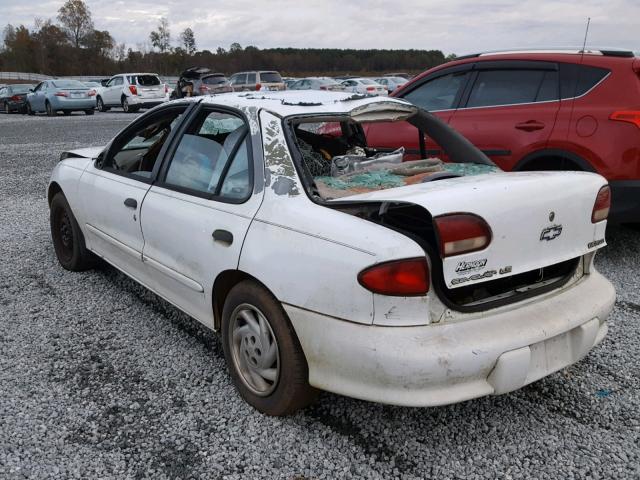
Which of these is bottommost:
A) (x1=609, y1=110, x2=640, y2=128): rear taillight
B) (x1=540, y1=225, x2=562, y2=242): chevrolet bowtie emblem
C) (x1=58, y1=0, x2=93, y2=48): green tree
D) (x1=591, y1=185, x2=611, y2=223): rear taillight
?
(x1=540, y1=225, x2=562, y2=242): chevrolet bowtie emblem

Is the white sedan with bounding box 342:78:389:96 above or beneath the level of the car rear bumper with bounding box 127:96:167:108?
above

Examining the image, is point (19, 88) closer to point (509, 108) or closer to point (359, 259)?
point (509, 108)

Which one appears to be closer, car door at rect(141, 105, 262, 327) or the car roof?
car door at rect(141, 105, 262, 327)

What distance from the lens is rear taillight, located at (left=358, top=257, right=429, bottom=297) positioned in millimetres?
2207

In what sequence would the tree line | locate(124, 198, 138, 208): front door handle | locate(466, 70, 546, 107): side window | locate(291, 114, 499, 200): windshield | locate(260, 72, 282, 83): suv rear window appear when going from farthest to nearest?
the tree line, locate(260, 72, 282, 83): suv rear window, locate(466, 70, 546, 107): side window, locate(124, 198, 138, 208): front door handle, locate(291, 114, 499, 200): windshield

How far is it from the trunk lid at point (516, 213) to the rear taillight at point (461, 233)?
0.02m

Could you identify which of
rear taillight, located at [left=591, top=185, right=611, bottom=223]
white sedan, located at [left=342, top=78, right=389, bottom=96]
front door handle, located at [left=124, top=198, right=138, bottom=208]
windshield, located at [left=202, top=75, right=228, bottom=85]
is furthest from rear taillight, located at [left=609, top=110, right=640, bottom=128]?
windshield, located at [left=202, top=75, right=228, bottom=85]

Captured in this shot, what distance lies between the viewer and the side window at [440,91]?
561 centimetres

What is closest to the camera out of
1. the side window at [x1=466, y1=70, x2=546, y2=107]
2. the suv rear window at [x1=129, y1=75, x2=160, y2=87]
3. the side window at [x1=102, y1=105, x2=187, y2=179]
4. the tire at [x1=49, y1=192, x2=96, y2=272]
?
the side window at [x1=102, y1=105, x2=187, y2=179]

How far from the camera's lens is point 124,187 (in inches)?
148

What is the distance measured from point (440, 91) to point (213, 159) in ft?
10.7

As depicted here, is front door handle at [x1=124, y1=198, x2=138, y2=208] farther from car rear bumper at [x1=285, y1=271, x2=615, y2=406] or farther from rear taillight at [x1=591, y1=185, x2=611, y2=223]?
rear taillight at [x1=591, y1=185, x2=611, y2=223]

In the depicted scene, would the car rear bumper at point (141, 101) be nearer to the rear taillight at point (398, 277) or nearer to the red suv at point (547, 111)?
the red suv at point (547, 111)

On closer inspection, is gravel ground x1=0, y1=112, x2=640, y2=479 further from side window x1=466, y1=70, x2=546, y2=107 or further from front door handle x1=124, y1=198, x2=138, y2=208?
side window x1=466, y1=70, x2=546, y2=107
